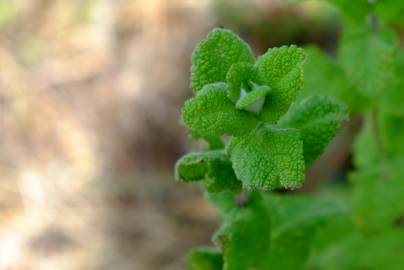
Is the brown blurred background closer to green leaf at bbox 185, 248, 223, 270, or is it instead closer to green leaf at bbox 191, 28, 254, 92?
green leaf at bbox 185, 248, 223, 270

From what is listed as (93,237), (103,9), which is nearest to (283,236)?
(93,237)

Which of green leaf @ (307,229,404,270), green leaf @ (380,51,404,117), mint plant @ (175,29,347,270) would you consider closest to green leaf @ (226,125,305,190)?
mint plant @ (175,29,347,270)

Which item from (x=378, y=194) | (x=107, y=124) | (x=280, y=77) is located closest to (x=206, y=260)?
(x=280, y=77)

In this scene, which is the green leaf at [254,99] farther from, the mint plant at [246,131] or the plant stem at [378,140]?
the plant stem at [378,140]

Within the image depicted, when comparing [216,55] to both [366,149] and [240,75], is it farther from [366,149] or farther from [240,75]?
[366,149]

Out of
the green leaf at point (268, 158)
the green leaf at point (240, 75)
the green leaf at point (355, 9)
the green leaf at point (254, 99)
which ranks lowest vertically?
the green leaf at point (268, 158)

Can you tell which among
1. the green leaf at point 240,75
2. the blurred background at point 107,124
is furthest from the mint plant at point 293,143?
the blurred background at point 107,124
